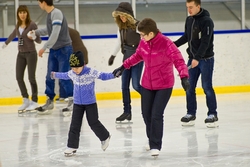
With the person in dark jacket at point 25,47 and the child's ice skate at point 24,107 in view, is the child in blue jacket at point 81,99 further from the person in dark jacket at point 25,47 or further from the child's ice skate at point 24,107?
the child's ice skate at point 24,107

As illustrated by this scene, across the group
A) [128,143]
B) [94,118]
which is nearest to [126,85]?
[128,143]

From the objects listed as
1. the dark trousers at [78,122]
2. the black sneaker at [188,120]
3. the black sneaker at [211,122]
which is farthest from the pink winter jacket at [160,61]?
the black sneaker at [188,120]

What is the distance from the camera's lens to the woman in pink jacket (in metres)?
5.14

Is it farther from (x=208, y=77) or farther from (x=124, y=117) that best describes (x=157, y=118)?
(x=124, y=117)

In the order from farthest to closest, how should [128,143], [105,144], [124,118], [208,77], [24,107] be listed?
1. [24,107]
2. [124,118]
3. [208,77]
4. [128,143]
5. [105,144]

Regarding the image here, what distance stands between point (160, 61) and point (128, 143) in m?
1.15

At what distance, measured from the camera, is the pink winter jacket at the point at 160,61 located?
514 centimetres

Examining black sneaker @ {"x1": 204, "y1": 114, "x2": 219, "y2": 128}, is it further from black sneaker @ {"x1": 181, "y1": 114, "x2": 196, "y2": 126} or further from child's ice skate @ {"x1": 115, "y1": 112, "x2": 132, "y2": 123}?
child's ice skate @ {"x1": 115, "y1": 112, "x2": 132, "y2": 123}

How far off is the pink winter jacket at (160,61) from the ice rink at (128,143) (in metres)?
0.63

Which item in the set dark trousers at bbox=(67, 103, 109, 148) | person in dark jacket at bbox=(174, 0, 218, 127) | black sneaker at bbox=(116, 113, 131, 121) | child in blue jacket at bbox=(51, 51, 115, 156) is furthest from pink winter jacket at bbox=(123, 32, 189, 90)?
black sneaker at bbox=(116, 113, 131, 121)

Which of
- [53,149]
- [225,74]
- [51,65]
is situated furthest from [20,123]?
[225,74]

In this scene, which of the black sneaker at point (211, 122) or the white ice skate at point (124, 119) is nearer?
the black sneaker at point (211, 122)

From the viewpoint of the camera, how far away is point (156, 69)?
5.22 m

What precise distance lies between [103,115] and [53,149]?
106 inches
